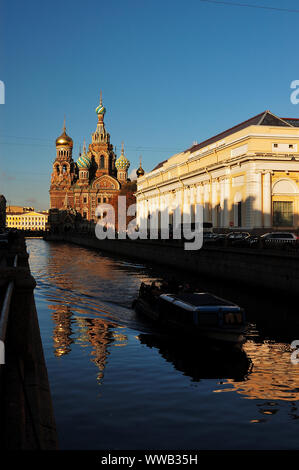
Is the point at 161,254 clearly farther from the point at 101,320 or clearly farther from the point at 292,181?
the point at 101,320

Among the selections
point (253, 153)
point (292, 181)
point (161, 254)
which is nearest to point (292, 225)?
point (292, 181)

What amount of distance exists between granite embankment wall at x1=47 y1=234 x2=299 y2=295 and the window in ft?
38.4

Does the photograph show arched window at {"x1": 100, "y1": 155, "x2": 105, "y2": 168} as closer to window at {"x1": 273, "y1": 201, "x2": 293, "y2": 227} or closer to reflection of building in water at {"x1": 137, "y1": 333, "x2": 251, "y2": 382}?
window at {"x1": 273, "y1": 201, "x2": 293, "y2": 227}

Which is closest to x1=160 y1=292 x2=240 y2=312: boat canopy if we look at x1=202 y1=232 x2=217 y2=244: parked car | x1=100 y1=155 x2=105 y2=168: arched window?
x1=202 y1=232 x2=217 y2=244: parked car

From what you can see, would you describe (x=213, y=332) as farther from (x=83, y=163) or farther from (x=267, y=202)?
(x=83, y=163)

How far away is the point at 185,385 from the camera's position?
14.0 meters

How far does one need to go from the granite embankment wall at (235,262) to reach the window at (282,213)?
1170cm

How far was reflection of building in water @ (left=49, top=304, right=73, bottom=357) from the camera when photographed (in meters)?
17.8

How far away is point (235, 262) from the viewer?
3703 cm

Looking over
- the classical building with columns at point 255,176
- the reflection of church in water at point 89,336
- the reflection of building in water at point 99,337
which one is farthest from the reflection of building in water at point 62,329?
the classical building with columns at point 255,176

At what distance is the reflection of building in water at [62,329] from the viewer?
1783 centimetres

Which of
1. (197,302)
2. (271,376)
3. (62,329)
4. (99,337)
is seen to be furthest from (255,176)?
(271,376)

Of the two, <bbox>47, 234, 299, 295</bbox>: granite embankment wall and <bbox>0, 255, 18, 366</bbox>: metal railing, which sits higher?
<bbox>0, 255, 18, 366</bbox>: metal railing

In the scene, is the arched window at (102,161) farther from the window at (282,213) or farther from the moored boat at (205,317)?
the moored boat at (205,317)
